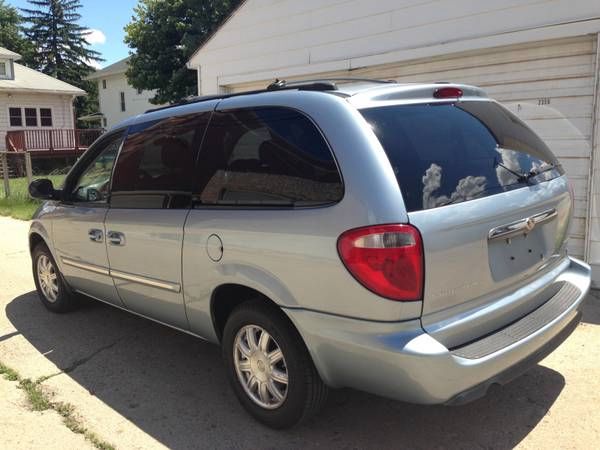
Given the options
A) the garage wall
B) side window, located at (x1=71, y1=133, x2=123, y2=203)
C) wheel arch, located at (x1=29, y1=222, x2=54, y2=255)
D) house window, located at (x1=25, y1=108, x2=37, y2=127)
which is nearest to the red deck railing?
house window, located at (x1=25, y1=108, x2=37, y2=127)

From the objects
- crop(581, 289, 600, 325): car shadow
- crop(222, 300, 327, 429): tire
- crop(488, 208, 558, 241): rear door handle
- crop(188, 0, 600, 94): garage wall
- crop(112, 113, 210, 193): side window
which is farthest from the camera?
crop(188, 0, 600, 94): garage wall

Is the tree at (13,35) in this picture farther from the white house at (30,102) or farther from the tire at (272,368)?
the tire at (272,368)

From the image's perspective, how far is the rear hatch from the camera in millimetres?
→ 2498

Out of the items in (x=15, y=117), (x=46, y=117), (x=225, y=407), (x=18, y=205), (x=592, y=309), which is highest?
(x=46, y=117)

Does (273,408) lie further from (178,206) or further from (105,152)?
(105,152)

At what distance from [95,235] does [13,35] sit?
2137 inches

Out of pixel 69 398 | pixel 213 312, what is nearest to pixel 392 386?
pixel 213 312

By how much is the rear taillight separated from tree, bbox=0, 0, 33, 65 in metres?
54.4

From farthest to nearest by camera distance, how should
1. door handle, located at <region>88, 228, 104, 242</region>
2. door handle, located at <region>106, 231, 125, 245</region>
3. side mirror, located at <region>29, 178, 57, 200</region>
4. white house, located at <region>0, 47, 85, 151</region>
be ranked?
1. white house, located at <region>0, 47, 85, 151</region>
2. side mirror, located at <region>29, 178, 57, 200</region>
3. door handle, located at <region>88, 228, 104, 242</region>
4. door handle, located at <region>106, 231, 125, 245</region>

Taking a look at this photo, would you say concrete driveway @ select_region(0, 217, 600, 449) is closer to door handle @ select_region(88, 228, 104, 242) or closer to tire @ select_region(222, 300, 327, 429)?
tire @ select_region(222, 300, 327, 429)

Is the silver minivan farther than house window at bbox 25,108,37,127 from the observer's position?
No

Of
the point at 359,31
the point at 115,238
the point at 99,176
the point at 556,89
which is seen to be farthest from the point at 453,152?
the point at 359,31

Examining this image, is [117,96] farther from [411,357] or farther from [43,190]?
[411,357]

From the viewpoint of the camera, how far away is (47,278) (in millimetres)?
5238
